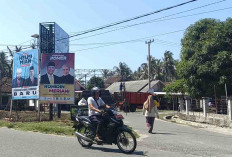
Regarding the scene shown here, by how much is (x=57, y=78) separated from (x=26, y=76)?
2.22 metres

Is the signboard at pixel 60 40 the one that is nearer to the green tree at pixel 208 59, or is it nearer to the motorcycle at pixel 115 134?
the green tree at pixel 208 59

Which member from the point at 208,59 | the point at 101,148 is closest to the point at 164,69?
the point at 208,59

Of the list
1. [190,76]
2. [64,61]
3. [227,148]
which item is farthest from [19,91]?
[227,148]

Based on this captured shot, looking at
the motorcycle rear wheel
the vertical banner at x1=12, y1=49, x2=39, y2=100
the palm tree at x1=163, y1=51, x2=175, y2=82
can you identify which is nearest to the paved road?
the motorcycle rear wheel

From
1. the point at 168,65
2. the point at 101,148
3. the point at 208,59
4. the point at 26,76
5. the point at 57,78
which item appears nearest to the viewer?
the point at 101,148

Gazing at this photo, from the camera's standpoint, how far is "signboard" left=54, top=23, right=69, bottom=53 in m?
21.1

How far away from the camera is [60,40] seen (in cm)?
2150

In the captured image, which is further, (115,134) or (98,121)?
(98,121)

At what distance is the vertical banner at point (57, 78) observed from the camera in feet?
60.4

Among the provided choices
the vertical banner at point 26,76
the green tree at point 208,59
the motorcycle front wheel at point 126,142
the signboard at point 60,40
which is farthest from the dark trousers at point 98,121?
the signboard at point 60,40

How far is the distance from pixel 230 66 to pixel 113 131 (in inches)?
512

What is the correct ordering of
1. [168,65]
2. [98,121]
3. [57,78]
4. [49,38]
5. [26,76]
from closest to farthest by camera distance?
[98,121]
[57,78]
[26,76]
[49,38]
[168,65]

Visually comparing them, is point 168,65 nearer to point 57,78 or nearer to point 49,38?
point 49,38

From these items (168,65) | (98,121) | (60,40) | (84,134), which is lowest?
(84,134)
